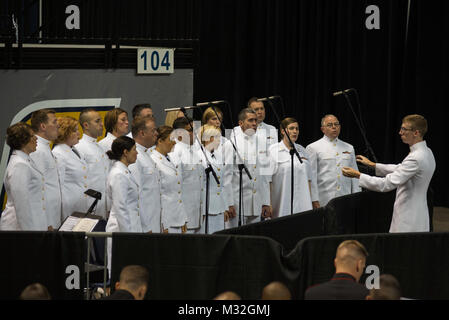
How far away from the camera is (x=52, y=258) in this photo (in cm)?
477

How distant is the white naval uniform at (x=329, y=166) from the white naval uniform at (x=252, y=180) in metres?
0.64

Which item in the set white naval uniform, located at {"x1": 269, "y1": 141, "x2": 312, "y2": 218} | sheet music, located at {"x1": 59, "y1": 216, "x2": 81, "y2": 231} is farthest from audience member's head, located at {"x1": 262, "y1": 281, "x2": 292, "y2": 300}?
white naval uniform, located at {"x1": 269, "y1": 141, "x2": 312, "y2": 218}

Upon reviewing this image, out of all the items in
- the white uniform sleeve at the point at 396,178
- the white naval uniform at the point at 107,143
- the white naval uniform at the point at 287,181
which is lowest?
the white naval uniform at the point at 287,181

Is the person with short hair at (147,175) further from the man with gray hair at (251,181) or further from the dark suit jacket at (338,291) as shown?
the dark suit jacket at (338,291)

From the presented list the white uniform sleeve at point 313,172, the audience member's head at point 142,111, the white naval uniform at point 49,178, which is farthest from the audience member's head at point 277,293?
the white uniform sleeve at point 313,172

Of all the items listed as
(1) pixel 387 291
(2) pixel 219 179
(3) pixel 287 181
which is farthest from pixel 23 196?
(3) pixel 287 181

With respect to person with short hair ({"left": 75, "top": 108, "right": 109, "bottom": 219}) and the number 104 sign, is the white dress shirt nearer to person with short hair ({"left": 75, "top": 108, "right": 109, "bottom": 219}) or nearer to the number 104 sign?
person with short hair ({"left": 75, "top": 108, "right": 109, "bottom": 219})

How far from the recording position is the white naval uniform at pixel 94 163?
6.78 m

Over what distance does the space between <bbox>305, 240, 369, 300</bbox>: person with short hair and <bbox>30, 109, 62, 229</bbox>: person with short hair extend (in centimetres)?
283

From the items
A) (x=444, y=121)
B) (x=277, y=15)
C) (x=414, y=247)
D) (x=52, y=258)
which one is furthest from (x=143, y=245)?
(x=444, y=121)

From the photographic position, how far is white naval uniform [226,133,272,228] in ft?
25.5

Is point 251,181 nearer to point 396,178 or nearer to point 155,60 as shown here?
point 396,178

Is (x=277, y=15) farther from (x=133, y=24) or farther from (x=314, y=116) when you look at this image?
(x=133, y=24)

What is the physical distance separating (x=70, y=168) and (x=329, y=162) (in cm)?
303
